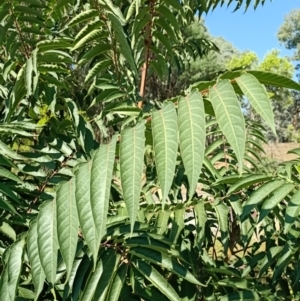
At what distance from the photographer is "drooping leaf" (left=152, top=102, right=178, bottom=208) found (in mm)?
752

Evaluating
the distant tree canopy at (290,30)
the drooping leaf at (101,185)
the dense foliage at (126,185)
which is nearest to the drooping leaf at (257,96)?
the dense foliage at (126,185)

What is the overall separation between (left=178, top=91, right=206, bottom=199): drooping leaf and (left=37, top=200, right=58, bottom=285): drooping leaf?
293 millimetres

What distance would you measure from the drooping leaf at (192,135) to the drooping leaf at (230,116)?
0.03m

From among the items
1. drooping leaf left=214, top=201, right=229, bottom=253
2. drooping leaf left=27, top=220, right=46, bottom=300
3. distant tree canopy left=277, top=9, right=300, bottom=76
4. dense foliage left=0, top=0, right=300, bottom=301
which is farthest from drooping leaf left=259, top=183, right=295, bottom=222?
distant tree canopy left=277, top=9, right=300, bottom=76

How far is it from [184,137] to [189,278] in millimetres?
334

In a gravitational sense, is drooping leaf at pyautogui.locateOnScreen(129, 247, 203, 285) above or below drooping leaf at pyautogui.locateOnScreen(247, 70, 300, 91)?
below

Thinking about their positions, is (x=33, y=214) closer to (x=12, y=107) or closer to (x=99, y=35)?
(x=12, y=107)

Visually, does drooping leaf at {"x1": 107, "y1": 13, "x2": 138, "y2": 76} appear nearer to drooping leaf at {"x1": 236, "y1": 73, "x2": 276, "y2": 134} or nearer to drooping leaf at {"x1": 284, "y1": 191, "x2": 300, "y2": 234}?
drooping leaf at {"x1": 236, "y1": 73, "x2": 276, "y2": 134}

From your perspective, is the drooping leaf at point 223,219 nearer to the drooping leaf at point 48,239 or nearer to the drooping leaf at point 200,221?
the drooping leaf at point 200,221

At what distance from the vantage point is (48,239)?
2.87 ft

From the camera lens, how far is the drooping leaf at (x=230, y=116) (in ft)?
2.47

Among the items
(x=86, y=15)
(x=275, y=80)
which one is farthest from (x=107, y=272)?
(x=86, y=15)

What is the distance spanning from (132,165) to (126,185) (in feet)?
0.13

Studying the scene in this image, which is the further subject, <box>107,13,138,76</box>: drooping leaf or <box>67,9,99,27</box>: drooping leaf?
<box>67,9,99,27</box>: drooping leaf
